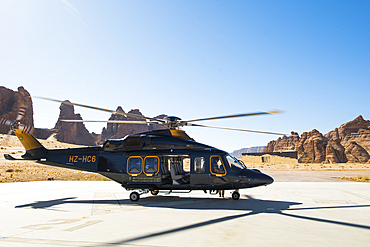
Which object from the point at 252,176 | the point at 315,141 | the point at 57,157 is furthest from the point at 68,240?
the point at 315,141

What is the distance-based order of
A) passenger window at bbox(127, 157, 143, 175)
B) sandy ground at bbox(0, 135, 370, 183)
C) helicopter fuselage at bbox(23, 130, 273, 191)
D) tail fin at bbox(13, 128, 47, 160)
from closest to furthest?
helicopter fuselage at bbox(23, 130, 273, 191) → passenger window at bbox(127, 157, 143, 175) → tail fin at bbox(13, 128, 47, 160) → sandy ground at bbox(0, 135, 370, 183)

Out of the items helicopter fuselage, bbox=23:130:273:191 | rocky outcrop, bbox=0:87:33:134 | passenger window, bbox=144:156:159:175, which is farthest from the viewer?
rocky outcrop, bbox=0:87:33:134

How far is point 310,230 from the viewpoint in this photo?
510 centimetres

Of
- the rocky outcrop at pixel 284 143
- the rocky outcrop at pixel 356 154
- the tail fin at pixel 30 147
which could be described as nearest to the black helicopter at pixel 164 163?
the tail fin at pixel 30 147

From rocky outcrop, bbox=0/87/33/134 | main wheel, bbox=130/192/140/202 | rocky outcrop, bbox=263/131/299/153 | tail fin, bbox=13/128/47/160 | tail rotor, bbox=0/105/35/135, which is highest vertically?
rocky outcrop, bbox=0/87/33/134

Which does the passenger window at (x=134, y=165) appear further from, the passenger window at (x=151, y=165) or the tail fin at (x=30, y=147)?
the tail fin at (x=30, y=147)

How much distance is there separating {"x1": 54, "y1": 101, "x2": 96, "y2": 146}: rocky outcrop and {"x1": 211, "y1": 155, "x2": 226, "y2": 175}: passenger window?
422 ft

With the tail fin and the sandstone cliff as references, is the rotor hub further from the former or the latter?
the sandstone cliff

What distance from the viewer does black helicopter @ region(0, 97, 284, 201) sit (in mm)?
9242

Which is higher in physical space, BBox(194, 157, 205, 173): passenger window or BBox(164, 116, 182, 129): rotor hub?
BBox(164, 116, 182, 129): rotor hub

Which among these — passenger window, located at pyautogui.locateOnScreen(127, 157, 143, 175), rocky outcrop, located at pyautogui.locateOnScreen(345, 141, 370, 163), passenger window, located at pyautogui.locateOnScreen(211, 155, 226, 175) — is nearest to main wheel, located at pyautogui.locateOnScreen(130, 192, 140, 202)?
passenger window, located at pyautogui.locateOnScreen(127, 157, 143, 175)

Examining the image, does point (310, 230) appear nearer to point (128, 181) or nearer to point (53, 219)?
point (53, 219)

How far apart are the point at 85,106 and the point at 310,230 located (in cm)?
722

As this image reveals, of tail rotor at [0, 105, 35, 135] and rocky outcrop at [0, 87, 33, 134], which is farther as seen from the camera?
rocky outcrop at [0, 87, 33, 134]
